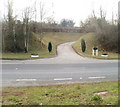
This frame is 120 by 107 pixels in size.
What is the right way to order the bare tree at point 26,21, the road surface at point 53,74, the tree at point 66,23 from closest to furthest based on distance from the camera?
the road surface at point 53,74, the bare tree at point 26,21, the tree at point 66,23

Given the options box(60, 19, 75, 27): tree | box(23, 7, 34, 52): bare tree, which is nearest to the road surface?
box(23, 7, 34, 52): bare tree

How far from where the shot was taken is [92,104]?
4309mm

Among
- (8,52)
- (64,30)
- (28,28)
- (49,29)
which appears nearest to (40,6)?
(28,28)

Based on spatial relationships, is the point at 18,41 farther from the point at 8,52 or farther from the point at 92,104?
the point at 92,104

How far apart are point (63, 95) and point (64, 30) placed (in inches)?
1613

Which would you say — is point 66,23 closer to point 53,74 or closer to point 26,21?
point 26,21

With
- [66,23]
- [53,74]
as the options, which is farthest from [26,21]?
[66,23]

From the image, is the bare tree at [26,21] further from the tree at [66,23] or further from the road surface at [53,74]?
the tree at [66,23]

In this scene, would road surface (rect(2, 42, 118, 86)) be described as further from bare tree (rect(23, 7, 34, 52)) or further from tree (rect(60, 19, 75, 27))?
tree (rect(60, 19, 75, 27))

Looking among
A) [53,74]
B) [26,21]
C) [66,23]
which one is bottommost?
[53,74]

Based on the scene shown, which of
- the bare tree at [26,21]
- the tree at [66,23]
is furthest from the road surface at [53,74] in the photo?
the tree at [66,23]

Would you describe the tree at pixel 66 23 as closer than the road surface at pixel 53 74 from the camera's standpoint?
No

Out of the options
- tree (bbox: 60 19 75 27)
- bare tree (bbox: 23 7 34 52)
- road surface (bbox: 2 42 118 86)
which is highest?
tree (bbox: 60 19 75 27)

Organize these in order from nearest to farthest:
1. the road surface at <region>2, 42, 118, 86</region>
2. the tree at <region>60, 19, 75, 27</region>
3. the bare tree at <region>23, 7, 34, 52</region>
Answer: the road surface at <region>2, 42, 118, 86</region>, the bare tree at <region>23, 7, 34, 52</region>, the tree at <region>60, 19, 75, 27</region>
